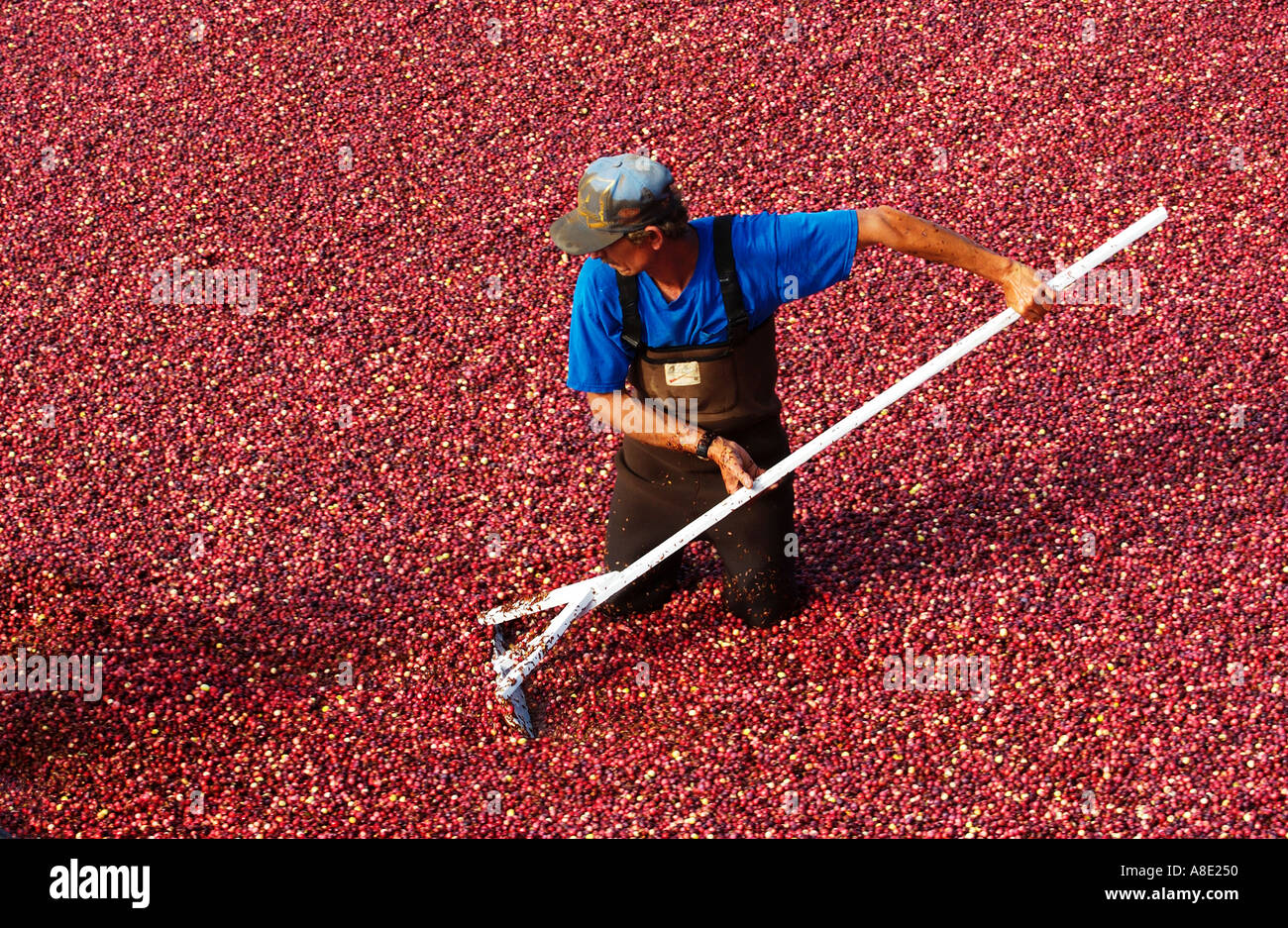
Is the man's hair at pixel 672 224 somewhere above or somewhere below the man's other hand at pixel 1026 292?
above

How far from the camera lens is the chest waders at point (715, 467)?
4750 mm

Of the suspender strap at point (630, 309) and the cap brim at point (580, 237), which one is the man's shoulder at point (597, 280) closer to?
the suspender strap at point (630, 309)

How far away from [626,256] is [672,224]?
0.17 m

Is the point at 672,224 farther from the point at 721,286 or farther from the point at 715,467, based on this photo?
the point at 715,467

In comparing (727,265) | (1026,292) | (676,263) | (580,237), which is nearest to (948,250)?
(1026,292)

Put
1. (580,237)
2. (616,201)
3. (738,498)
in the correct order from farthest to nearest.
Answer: (738,498), (580,237), (616,201)

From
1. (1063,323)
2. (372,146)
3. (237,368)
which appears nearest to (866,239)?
(1063,323)

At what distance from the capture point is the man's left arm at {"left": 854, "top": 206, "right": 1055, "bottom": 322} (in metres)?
4.69

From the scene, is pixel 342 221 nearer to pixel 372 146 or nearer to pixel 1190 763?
pixel 372 146

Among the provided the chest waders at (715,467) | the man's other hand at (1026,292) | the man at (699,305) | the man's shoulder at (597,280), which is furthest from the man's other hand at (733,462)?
the man's other hand at (1026,292)

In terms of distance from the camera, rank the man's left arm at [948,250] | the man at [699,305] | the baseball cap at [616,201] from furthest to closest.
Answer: the man's left arm at [948,250] → the man at [699,305] → the baseball cap at [616,201]

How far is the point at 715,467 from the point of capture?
5117mm

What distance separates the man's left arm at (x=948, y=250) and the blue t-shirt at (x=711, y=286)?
7cm

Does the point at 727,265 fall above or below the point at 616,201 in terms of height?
below
